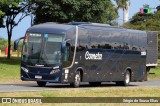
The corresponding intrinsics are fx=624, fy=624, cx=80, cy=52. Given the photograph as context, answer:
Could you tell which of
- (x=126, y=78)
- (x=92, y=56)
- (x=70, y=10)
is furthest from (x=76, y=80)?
(x=70, y=10)

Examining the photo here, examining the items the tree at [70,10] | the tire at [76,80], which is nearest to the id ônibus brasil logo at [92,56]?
the tire at [76,80]

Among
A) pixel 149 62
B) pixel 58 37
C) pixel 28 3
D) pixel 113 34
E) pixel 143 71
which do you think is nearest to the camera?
pixel 58 37

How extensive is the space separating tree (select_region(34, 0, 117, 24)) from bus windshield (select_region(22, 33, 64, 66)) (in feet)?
68.3

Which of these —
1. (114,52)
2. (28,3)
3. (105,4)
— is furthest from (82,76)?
(28,3)

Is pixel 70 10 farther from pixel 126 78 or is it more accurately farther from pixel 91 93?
pixel 91 93

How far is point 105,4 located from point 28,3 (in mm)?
10455

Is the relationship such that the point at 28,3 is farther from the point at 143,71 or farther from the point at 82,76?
the point at 82,76

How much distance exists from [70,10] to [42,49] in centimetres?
2223

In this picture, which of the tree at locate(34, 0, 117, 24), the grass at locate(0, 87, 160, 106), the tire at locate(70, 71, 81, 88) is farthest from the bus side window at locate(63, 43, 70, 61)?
the tree at locate(34, 0, 117, 24)

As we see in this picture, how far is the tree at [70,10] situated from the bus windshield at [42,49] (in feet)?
68.3

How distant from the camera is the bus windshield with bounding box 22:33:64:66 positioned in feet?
101

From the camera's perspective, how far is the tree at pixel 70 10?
52.5 m

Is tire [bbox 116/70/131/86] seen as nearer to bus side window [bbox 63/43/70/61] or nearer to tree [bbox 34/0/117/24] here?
bus side window [bbox 63/43/70/61]

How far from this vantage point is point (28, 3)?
62781mm
